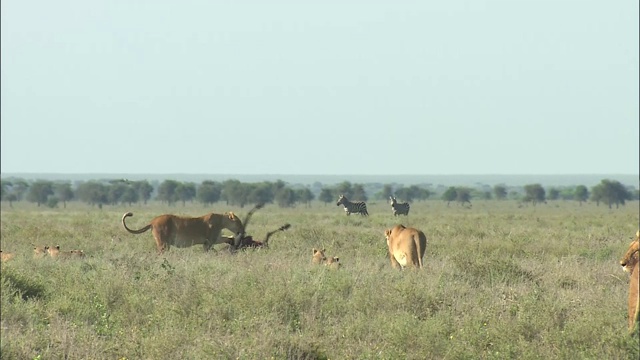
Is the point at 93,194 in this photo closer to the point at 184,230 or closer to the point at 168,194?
the point at 168,194

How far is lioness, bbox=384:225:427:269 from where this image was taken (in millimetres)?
15719

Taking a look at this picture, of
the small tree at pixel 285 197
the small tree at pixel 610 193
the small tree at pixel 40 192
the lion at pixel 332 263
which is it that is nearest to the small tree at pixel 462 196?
the small tree at pixel 610 193

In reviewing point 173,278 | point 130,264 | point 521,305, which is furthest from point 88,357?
point 130,264

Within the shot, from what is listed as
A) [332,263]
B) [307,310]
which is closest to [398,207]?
[332,263]

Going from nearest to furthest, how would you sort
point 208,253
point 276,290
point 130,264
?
point 276,290, point 130,264, point 208,253

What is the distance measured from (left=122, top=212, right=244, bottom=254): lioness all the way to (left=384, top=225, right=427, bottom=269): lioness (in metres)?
4.67

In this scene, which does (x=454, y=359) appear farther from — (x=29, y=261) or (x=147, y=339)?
(x=29, y=261)

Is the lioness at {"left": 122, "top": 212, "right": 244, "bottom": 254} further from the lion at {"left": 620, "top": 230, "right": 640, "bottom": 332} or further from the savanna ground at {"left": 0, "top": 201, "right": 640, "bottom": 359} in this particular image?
the lion at {"left": 620, "top": 230, "right": 640, "bottom": 332}

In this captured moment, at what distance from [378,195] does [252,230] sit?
96008 mm

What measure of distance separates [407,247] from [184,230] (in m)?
5.90

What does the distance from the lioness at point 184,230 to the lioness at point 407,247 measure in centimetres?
467

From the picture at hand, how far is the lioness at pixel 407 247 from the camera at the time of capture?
15.7 m

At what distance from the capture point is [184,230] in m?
20.0

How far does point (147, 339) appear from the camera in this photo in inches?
405
